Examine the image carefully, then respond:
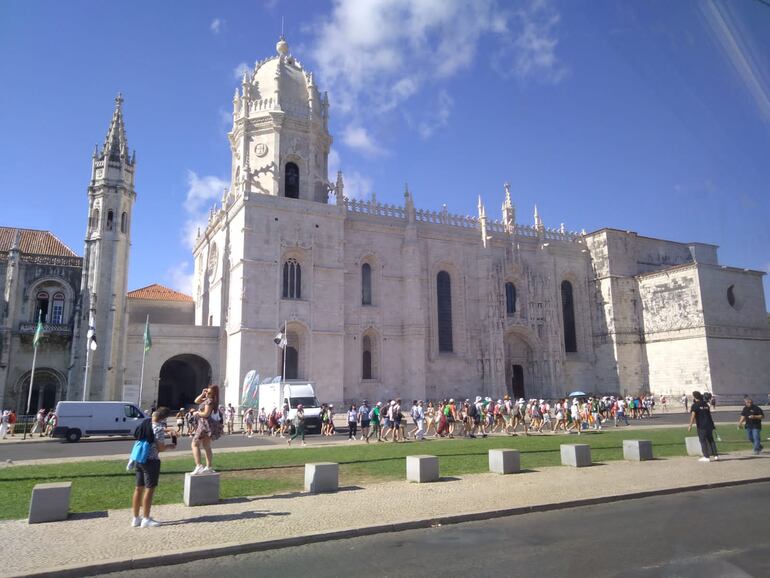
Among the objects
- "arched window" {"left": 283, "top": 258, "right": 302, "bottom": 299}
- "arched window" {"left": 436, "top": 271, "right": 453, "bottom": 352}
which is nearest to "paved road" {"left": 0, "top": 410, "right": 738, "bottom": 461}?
"arched window" {"left": 283, "top": 258, "right": 302, "bottom": 299}

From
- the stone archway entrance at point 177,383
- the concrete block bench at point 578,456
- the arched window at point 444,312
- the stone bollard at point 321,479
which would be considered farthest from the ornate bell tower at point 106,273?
the concrete block bench at point 578,456

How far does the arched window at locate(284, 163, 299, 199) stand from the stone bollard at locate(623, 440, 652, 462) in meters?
29.7

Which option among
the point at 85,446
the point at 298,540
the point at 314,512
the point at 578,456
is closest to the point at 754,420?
the point at 578,456

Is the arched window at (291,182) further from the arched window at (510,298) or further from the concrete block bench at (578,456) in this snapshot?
the concrete block bench at (578,456)

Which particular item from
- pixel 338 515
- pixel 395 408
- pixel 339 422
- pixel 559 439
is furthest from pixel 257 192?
pixel 338 515

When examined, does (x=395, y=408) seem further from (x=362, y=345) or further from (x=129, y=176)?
(x=129, y=176)

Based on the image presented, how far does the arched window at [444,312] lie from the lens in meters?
42.2

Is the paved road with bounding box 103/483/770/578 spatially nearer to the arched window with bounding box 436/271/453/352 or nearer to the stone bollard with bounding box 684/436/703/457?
the stone bollard with bounding box 684/436/703/457

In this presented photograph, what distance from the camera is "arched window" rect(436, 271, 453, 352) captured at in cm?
4225

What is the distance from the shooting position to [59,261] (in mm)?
38125

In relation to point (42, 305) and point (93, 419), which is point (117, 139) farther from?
point (93, 419)

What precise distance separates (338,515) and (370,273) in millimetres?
31870

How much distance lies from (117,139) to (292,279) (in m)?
16.6

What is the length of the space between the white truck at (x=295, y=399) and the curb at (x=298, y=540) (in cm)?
1830
